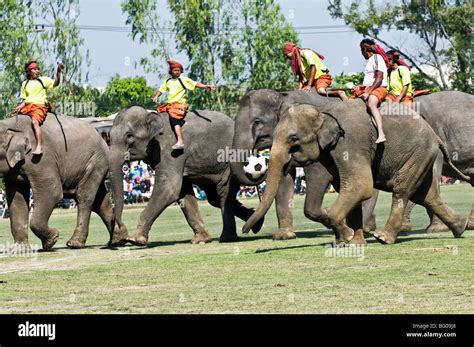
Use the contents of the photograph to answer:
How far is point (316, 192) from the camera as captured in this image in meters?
21.7

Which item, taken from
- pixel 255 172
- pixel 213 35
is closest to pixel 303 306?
pixel 255 172

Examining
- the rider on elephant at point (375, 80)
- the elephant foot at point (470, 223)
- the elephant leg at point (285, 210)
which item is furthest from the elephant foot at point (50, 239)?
the elephant foot at point (470, 223)

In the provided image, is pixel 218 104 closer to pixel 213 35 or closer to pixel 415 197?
pixel 213 35

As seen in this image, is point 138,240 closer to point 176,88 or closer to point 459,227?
point 176,88

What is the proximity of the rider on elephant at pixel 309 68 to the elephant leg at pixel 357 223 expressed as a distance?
146 inches

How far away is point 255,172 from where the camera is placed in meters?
23.7

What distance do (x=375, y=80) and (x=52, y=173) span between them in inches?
249

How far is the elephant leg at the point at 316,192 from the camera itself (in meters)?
20.9

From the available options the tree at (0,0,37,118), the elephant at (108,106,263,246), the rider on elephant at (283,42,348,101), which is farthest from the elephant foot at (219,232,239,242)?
the tree at (0,0,37,118)

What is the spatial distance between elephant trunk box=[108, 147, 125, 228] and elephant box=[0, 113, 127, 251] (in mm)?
610

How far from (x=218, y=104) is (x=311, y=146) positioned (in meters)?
47.5

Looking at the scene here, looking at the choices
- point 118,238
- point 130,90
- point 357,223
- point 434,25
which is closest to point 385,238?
point 357,223

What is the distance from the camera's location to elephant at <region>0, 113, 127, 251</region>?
22.8 metres

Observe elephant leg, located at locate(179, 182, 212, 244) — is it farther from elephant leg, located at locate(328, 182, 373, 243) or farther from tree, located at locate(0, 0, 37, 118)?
tree, located at locate(0, 0, 37, 118)
